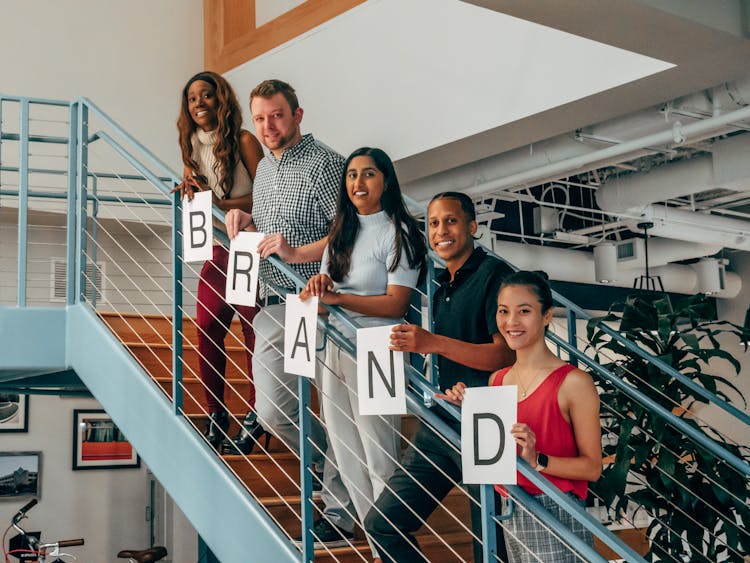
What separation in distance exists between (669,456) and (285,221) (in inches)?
61.1

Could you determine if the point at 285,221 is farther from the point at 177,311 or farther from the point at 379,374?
the point at 379,374

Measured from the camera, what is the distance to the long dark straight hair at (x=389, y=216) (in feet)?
8.88

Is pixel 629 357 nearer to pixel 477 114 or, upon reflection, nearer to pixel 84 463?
pixel 477 114

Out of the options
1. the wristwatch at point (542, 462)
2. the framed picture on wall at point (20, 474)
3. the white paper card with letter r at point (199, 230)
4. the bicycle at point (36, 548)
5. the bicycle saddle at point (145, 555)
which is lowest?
the bicycle saddle at point (145, 555)

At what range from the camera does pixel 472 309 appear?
245cm

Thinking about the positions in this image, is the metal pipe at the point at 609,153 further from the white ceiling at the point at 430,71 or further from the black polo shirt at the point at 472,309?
the black polo shirt at the point at 472,309

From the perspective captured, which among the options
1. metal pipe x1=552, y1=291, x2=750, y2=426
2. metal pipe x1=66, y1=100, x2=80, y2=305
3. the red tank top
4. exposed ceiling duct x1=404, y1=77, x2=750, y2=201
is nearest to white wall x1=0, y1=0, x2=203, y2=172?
exposed ceiling duct x1=404, y1=77, x2=750, y2=201

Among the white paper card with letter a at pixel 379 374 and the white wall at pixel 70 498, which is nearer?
the white paper card with letter a at pixel 379 374

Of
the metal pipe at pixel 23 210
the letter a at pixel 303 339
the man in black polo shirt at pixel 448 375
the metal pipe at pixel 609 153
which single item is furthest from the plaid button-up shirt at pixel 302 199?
the metal pipe at pixel 609 153

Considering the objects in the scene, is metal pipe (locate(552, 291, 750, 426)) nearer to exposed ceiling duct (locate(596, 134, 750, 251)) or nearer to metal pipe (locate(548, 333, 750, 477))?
metal pipe (locate(548, 333, 750, 477))

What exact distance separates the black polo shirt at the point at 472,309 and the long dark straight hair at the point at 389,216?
0.70 ft

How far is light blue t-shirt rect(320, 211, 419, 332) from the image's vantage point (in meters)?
2.67

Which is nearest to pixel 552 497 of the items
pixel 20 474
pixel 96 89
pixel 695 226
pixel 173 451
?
pixel 173 451

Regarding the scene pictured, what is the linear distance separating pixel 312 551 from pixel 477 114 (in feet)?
9.88
